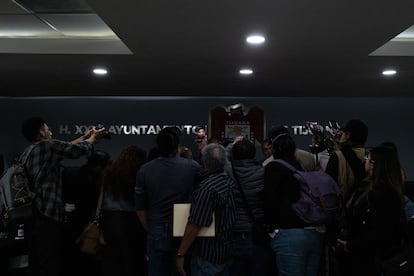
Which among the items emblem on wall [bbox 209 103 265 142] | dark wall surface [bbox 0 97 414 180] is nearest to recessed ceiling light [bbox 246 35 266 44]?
emblem on wall [bbox 209 103 265 142]

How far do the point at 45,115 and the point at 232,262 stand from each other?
20.6 ft

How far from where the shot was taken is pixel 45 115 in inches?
333

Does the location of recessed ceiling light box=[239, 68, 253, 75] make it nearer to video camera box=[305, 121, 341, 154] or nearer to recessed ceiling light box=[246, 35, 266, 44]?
recessed ceiling light box=[246, 35, 266, 44]

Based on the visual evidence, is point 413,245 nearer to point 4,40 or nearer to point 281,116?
point 4,40

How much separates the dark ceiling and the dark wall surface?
0.45m

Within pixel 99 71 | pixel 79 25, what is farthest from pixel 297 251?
pixel 99 71

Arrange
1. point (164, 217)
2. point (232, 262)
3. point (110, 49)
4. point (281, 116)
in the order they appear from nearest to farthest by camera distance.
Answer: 1. point (232, 262)
2. point (164, 217)
3. point (110, 49)
4. point (281, 116)

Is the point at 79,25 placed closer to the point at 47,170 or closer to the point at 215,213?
the point at 47,170

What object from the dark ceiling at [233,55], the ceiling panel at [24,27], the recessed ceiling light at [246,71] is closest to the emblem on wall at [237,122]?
the dark ceiling at [233,55]

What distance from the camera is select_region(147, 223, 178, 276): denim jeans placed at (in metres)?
3.34

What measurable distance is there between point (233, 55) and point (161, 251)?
241 centimetres

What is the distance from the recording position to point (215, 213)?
113 inches

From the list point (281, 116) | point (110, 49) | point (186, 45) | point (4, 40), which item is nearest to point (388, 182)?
point (186, 45)

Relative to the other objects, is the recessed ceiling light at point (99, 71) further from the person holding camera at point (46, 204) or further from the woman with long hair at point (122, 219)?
the woman with long hair at point (122, 219)
